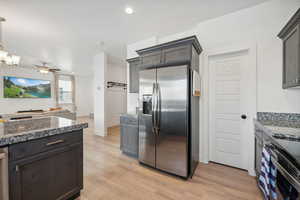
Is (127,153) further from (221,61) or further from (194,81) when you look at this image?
(221,61)

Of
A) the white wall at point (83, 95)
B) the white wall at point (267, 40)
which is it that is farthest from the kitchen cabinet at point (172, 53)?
the white wall at point (83, 95)

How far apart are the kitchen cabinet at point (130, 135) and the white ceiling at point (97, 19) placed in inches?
82.2

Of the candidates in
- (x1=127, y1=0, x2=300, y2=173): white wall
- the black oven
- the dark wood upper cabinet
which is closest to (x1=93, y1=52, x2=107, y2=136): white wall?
(x1=127, y1=0, x2=300, y2=173): white wall

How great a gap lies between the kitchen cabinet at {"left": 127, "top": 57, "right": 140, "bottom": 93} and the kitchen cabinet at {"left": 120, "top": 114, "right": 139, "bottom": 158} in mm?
885

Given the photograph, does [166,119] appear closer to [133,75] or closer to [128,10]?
[133,75]

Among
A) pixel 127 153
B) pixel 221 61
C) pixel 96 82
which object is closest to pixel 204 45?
pixel 221 61

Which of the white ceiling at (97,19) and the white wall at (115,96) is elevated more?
the white ceiling at (97,19)

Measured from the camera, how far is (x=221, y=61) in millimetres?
2594

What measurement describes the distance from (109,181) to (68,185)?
68 cm

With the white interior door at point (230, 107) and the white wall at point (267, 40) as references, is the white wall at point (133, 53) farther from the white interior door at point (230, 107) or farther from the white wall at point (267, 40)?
the white wall at point (267, 40)

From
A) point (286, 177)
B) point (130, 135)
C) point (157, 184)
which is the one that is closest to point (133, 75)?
point (130, 135)

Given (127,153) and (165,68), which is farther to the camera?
(127,153)

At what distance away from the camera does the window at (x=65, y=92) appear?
25.9 ft

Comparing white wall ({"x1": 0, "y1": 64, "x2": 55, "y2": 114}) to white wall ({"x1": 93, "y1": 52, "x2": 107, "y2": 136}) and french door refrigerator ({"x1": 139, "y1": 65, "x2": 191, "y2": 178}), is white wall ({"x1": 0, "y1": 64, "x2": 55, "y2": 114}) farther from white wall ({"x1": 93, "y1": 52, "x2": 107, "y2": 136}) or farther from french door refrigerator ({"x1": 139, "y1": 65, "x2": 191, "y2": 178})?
french door refrigerator ({"x1": 139, "y1": 65, "x2": 191, "y2": 178})
